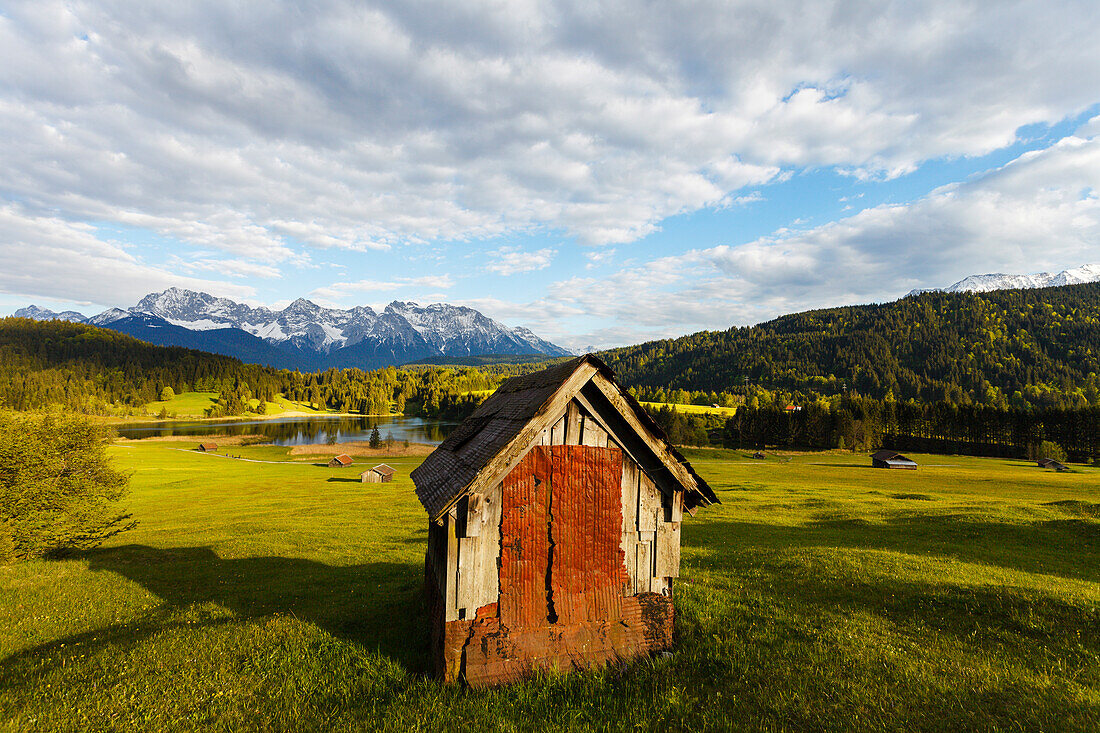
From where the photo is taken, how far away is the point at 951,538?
953 inches

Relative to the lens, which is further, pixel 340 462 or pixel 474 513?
pixel 340 462

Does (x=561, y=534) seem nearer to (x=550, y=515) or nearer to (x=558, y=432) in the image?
(x=550, y=515)

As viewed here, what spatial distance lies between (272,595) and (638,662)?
1363 centimetres

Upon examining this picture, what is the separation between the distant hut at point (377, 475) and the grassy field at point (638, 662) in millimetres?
37701

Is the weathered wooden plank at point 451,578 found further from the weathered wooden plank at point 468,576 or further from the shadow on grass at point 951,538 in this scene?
the shadow on grass at point 951,538

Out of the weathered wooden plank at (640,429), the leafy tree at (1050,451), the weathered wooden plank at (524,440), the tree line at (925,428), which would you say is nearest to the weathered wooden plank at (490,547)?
the weathered wooden plank at (524,440)

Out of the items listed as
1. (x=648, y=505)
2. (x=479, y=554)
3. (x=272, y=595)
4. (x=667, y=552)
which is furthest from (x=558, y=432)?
(x=272, y=595)

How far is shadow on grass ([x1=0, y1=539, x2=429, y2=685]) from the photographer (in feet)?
35.1

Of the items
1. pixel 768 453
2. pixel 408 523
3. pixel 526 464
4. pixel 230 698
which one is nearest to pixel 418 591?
pixel 230 698

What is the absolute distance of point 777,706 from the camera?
24.3 feet

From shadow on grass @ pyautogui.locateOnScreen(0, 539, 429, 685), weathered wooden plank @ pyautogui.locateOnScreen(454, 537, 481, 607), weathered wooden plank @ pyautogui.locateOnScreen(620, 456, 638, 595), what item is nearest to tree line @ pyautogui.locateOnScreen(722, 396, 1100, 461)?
shadow on grass @ pyautogui.locateOnScreen(0, 539, 429, 685)

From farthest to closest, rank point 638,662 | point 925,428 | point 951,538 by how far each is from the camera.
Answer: point 925,428 → point 951,538 → point 638,662

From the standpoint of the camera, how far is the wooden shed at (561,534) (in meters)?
8.49

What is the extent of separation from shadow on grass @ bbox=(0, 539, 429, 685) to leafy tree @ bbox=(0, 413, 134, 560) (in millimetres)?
2021
